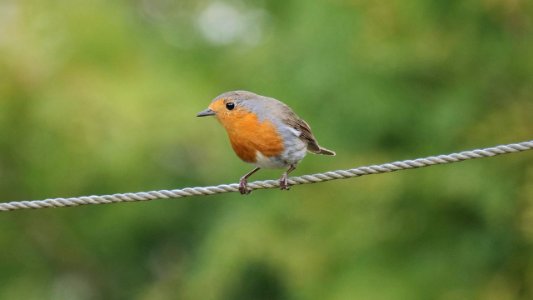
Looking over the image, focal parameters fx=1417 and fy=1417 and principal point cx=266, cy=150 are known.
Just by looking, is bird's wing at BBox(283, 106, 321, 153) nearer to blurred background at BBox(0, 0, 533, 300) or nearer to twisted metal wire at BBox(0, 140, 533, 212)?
twisted metal wire at BBox(0, 140, 533, 212)

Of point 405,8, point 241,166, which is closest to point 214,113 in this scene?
point 405,8

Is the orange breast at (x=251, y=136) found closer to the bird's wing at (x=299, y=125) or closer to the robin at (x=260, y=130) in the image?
the robin at (x=260, y=130)

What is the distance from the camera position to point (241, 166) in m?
12.2

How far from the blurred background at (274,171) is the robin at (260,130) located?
308 centimetres

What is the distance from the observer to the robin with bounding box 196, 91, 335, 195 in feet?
24.4

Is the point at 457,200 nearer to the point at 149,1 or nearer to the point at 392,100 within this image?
the point at 392,100

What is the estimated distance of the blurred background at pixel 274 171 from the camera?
34.8 feet

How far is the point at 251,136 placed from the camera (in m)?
7.45

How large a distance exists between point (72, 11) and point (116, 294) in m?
3.45

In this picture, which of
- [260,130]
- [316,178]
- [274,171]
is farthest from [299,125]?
[274,171]

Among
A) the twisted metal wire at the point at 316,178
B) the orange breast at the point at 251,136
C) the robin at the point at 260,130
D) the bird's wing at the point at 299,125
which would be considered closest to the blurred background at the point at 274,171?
the bird's wing at the point at 299,125

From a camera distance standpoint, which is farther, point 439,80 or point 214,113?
point 439,80

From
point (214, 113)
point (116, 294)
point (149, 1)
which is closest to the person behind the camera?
point (214, 113)

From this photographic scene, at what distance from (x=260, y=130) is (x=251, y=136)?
8 cm
